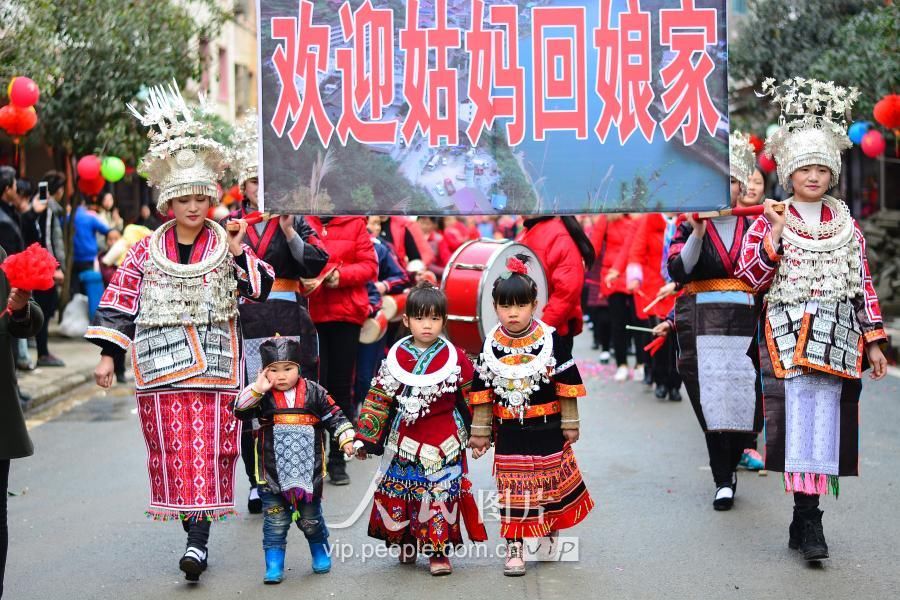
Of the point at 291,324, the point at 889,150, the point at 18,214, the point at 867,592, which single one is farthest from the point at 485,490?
the point at 889,150

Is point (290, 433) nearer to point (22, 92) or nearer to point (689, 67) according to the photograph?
point (689, 67)

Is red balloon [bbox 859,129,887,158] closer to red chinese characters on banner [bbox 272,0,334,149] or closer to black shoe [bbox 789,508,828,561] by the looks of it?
black shoe [bbox 789,508,828,561]

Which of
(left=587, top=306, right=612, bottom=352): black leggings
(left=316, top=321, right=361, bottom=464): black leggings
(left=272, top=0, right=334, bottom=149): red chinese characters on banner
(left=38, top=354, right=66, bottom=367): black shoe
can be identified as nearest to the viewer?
(left=272, top=0, right=334, bottom=149): red chinese characters on banner

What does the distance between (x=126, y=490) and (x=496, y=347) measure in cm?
332

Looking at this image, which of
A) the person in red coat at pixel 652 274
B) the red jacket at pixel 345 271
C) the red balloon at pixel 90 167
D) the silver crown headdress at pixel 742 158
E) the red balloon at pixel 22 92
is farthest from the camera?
the red balloon at pixel 90 167

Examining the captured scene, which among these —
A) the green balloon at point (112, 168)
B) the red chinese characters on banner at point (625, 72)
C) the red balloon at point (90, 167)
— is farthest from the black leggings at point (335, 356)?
the green balloon at point (112, 168)

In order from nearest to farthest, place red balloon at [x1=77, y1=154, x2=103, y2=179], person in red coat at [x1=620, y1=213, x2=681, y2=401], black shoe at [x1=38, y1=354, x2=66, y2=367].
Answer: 1. person in red coat at [x1=620, y1=213, x2=681, y2=401]
2. black shoe at [x1=38, y1=354, x2=66, y2=367]
3. red balloon at [x1=77, y1=154, x2=103, y2=179]

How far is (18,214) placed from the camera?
1180 centimetres

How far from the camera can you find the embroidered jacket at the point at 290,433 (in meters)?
5.87

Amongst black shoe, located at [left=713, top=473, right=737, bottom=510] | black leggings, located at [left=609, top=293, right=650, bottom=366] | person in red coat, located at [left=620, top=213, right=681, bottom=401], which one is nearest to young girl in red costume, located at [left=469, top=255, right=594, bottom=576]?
black shoe, located at [left=713, top=473, right=737, bottom=510]

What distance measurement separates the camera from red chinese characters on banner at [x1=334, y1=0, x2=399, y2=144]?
5590 millimetres

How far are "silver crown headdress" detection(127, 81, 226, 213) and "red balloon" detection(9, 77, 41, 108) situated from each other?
5215 millimetres

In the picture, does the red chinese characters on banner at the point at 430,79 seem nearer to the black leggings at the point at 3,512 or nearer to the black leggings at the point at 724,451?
the black leggings at the point at 3,512

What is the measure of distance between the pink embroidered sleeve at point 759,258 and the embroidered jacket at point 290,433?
6.53 feet
